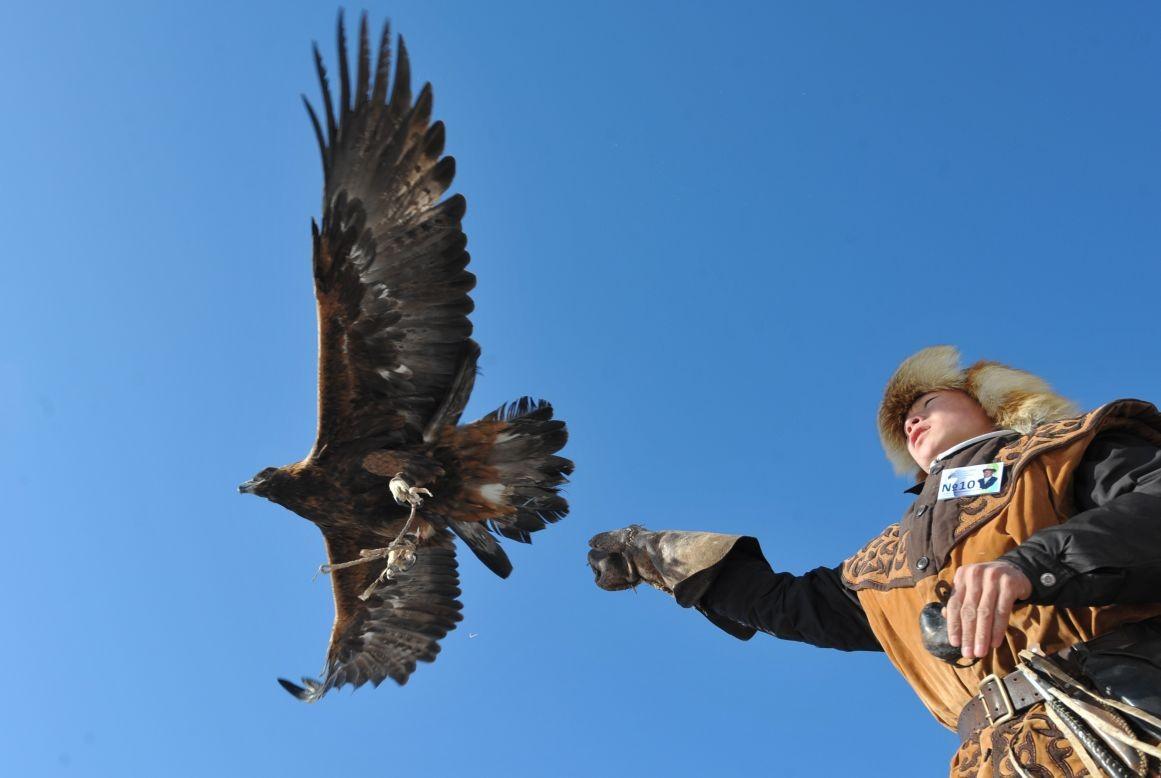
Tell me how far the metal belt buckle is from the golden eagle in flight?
351 centimetres

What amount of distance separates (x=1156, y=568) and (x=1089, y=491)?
1.02 feet

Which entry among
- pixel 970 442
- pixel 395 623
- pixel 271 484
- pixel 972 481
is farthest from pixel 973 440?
pixel 395 623

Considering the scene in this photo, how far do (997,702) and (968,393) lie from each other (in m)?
1.09

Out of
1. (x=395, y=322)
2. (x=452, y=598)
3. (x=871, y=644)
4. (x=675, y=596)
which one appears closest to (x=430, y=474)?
(x=395, y=322)

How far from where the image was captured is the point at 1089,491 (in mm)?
2213

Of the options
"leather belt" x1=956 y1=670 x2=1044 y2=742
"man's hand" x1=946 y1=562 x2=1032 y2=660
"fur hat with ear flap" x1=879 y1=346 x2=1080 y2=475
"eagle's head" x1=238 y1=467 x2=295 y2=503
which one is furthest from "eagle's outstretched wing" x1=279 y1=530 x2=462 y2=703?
"man's hand" x1=946 y1=562 x2=1032 y2=660

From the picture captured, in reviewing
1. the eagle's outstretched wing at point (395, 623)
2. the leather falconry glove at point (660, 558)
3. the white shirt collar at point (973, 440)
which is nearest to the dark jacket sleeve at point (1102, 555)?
the white shirt collar at point (973, 440)

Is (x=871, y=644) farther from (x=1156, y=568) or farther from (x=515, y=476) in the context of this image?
(x=515, y=476)

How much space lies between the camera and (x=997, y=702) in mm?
2096

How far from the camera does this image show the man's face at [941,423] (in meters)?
2.81

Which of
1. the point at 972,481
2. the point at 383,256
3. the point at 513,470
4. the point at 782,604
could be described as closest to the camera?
the point at 972,481

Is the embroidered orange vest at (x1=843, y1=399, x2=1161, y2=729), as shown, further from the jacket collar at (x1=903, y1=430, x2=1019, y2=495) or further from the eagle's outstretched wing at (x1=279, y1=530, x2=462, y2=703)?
the eagle's outstretched wing at (x1=279, y1=530, x2=462, y2=703)

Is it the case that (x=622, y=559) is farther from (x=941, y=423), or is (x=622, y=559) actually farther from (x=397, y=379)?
(x=397, y=379)

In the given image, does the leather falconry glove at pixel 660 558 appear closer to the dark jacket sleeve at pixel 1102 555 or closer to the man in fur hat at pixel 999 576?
the man in fur hat at pixel 999 576
